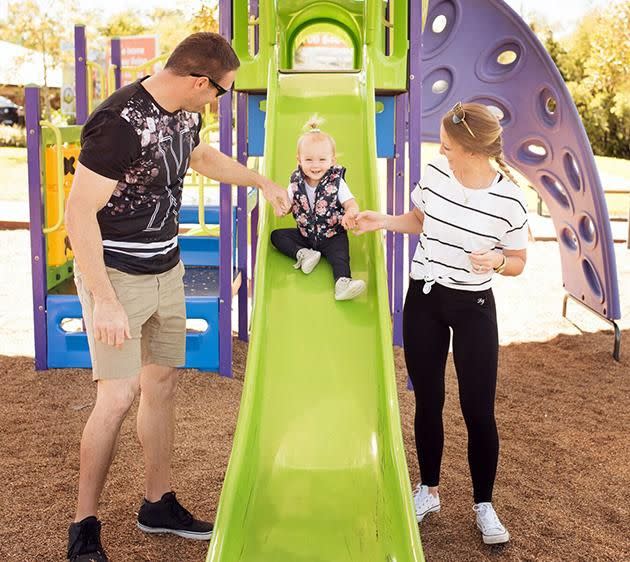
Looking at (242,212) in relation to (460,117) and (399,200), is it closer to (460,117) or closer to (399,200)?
(399,200)

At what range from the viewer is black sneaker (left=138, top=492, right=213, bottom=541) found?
3639 mm

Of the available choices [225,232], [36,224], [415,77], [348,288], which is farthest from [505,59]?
[348,288]

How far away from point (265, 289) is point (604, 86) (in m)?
26.6

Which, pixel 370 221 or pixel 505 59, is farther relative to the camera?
pixel 505 59

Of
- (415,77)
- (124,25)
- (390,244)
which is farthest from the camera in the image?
(124,25)

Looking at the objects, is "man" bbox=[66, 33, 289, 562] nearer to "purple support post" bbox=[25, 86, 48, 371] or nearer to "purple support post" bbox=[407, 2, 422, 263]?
"purple support post" bbox=[407, 2, 422, 263]

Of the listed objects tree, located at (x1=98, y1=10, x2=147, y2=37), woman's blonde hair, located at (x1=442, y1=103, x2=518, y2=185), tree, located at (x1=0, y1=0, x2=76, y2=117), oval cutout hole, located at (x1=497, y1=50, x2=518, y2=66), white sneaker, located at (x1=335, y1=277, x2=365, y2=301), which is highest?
tree, located at (x1=98, y1=10, x2=147, y2=37)

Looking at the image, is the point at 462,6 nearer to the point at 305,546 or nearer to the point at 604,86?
the point at 305,546

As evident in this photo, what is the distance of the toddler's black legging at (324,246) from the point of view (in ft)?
13.4

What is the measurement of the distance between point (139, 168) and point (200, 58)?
44 cm

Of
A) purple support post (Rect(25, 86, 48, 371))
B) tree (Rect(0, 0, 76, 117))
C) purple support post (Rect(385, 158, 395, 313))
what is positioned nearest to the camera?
purple support post (Rect(25, 86, 48, 371))

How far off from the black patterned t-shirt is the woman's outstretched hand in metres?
0.87

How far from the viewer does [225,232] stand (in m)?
5.77

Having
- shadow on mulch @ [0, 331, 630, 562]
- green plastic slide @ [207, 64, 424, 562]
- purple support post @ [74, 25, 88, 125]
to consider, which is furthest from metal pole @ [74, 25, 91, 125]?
green plastic slide @ [207, 64, 424, 562]
